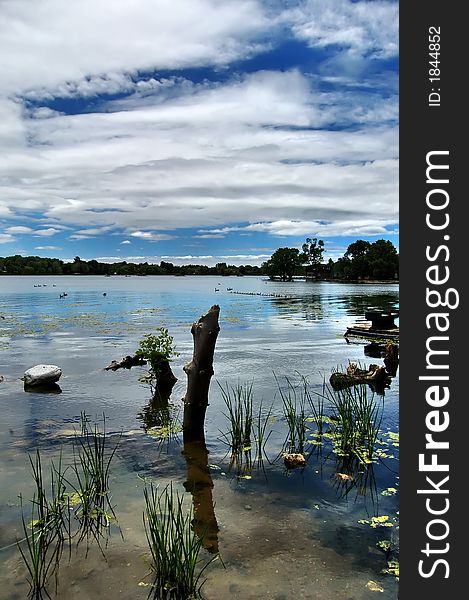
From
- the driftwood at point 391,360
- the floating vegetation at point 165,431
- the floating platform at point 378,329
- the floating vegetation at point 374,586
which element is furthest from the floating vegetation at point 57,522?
the floating platform at point 378,329

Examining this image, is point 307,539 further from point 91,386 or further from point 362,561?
point 91,386

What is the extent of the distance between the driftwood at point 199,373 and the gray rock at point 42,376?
847cm

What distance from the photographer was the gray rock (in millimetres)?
18375

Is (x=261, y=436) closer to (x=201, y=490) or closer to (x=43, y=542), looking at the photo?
(x=201, y=490)

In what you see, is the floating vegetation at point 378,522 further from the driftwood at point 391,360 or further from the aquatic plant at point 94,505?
the driftwood at point 391,360

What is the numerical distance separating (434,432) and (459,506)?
0.58 metres

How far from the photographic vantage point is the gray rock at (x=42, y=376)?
60.3ft

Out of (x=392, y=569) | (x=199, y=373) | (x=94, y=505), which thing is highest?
(x=199, y=373)

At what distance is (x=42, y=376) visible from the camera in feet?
60.5

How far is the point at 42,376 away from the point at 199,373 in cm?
888

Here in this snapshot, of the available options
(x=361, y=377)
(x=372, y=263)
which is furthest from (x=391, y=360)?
(x=372, y=263)

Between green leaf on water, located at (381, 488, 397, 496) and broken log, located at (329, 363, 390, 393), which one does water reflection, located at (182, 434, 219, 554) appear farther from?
broken log, located at (329, 363, 390, 393)

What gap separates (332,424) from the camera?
12828 mm

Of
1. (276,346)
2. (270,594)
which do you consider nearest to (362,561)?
(270,594)
